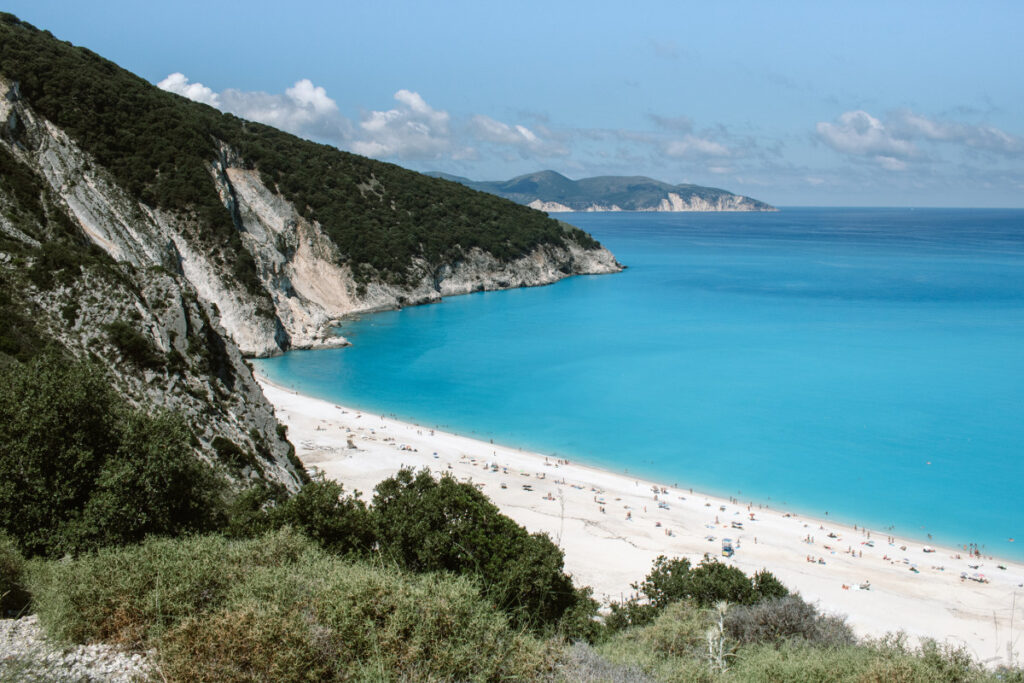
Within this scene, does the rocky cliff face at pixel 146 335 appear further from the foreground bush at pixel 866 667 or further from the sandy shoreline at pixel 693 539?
the foreground bush at pixel 866 667

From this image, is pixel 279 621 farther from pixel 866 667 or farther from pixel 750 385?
pixel 750 385

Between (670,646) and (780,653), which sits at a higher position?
(780,653)

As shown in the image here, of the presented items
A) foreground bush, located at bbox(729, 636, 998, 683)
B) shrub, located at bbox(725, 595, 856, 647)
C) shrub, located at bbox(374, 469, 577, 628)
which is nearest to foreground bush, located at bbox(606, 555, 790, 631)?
shrub, located at bbox(725, 595, 856, 647)

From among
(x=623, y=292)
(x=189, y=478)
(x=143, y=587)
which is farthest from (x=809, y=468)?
(x=623, y=292)

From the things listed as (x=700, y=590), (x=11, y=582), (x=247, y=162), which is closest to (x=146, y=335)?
(x=11, y=582)

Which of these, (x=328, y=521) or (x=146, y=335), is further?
(x=146, y=335)

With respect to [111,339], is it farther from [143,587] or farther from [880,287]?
[880,287]
